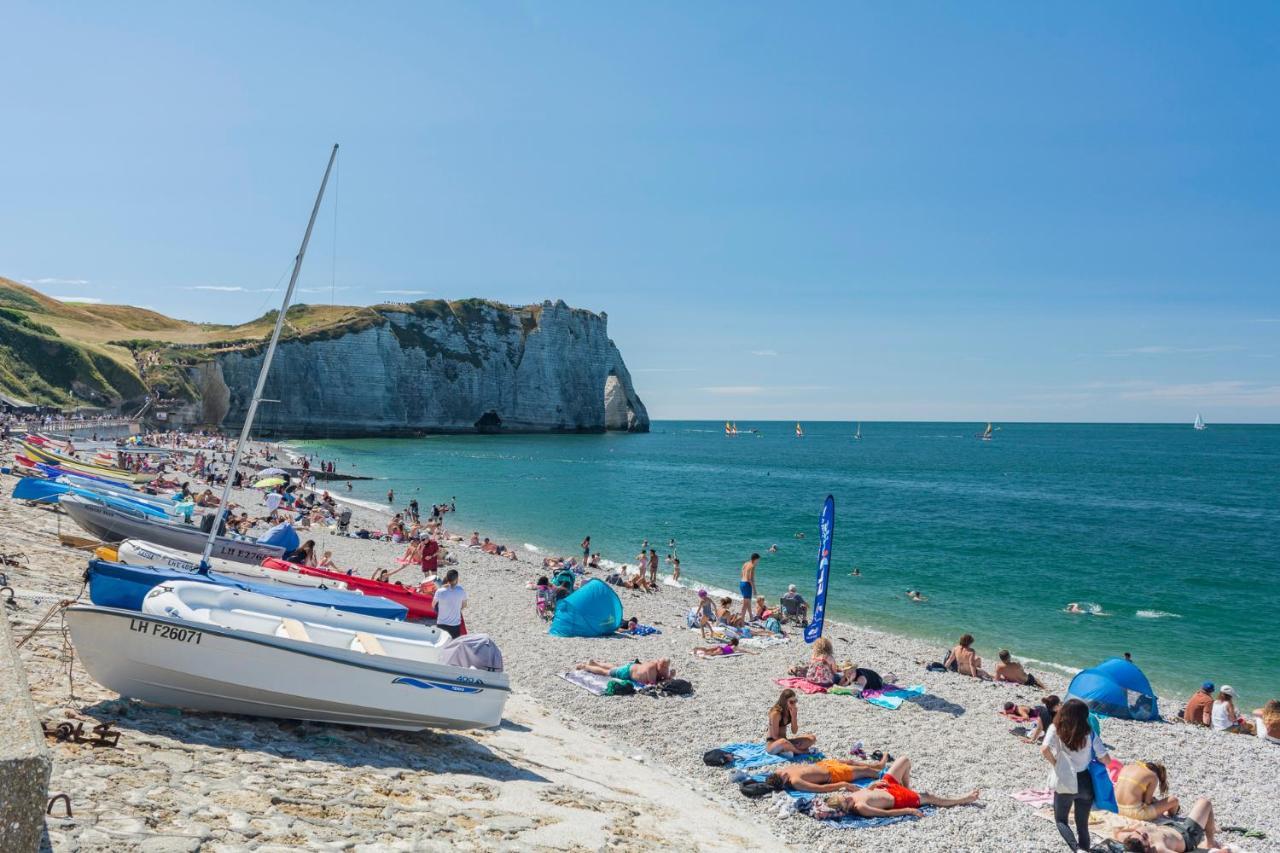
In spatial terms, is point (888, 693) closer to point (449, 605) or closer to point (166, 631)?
point (449, 605)

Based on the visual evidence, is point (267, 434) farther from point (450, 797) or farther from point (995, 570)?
point (450, 797)

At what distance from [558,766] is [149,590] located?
19.4ft

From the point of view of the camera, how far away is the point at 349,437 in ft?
334

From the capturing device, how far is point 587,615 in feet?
60.0

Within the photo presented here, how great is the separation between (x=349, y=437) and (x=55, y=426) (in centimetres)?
4170

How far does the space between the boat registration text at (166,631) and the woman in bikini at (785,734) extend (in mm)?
7252

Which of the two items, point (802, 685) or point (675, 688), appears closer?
point (675, 688)

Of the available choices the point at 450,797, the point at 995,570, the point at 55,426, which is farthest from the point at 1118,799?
the point at 55,426

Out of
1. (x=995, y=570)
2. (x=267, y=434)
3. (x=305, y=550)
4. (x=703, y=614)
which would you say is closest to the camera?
(x=703, y=614)

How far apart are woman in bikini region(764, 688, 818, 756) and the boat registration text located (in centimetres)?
725

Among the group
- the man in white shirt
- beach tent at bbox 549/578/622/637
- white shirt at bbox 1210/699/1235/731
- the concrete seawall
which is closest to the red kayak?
beach tent at bbox 549/578/622/637

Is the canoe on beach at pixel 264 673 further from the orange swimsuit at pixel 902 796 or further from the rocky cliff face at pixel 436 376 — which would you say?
the rocky cliff face at pixel 436 376

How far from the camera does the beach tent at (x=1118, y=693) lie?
1462 cm

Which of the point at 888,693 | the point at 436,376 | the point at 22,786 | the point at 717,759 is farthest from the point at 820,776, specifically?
the point at 436,376
